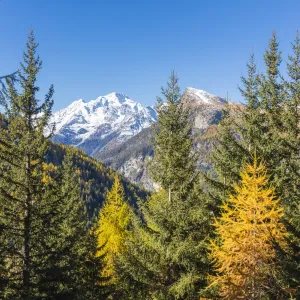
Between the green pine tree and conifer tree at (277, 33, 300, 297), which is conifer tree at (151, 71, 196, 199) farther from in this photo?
conifer tree at (277, 33, 300, 297)

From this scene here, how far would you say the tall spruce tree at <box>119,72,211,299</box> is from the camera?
587 inches

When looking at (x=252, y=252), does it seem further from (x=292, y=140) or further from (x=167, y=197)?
(x=292, y=140)

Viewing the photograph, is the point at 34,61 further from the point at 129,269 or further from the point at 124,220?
the point at 124,220

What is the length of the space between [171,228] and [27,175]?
8384 millimetres

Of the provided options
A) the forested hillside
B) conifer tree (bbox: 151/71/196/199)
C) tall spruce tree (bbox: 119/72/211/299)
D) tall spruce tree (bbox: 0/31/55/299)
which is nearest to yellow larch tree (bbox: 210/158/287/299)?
the forested hillside

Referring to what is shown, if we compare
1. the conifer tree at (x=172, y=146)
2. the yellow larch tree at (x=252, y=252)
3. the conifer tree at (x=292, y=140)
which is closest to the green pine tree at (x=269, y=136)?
the conifer tree at (x=292, y=140)

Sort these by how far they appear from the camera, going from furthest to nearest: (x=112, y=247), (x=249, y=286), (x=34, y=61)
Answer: (x=112, y=247) < (x=34, y=61) < (x=249, y=286)

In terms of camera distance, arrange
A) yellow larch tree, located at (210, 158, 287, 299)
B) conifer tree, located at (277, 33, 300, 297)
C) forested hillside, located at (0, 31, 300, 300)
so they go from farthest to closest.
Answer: conifer tree, located at (277, 33, 300, 297) → forested hillside, located at (0, 31, 300, 300) → yellow larch tree, located at (210, 158, 287, 299)

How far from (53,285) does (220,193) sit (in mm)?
11070

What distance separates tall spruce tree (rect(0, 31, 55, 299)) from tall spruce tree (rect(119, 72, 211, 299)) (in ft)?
16.4

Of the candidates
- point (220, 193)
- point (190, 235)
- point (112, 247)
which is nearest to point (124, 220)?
point (112, 247)

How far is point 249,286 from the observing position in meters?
11.6

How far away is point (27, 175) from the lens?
16547 millimetres

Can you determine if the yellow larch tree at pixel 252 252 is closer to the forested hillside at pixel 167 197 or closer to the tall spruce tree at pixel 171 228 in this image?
the forested hillside at pixel 167 197
